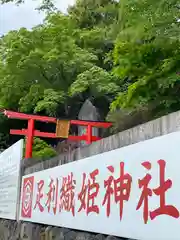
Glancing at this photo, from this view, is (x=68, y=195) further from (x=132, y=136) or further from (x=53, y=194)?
(x=132, y=136)

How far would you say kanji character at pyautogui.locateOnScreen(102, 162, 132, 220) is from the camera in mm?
2789

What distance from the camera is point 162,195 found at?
92.4 inches

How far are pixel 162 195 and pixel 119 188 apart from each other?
0.61 m

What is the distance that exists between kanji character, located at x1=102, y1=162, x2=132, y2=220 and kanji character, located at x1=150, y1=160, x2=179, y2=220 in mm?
379

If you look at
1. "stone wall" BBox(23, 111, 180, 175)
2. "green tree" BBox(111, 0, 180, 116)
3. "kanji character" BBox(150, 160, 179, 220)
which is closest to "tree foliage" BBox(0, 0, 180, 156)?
"green tree" BBox(111, 0, 180, 116)

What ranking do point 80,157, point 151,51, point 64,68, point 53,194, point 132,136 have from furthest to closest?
point 64,68
point 151,51
point 53,194
point 80,157
point 132,136

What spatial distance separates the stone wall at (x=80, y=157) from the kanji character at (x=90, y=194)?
9.7 inches

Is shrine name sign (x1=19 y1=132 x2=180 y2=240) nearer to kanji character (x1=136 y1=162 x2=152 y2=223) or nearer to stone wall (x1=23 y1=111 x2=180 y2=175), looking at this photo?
kanji character (x1=136 y1=162 x2=152 y2=223)

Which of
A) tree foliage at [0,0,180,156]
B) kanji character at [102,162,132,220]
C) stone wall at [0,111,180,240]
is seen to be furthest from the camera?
tree foliage at [0,0,180,156]

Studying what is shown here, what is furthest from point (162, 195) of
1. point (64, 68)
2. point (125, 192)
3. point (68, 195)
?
point (64, 68)

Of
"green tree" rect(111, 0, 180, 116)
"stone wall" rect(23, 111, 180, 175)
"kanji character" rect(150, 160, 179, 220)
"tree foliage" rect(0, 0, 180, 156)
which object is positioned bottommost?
"kanji character" rect(150, 160, 179, 220)

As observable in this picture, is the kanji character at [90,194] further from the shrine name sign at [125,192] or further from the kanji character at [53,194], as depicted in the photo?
the kanji character at [53,194]

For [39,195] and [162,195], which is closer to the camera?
[162,195]

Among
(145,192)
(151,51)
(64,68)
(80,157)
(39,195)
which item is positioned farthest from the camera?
(64,68)
